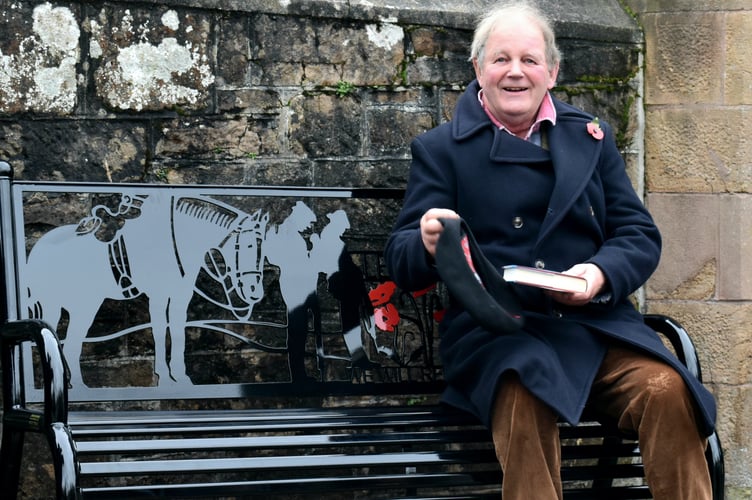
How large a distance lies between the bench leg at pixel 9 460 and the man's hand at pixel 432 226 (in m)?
1.18

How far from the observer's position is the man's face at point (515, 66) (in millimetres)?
3275

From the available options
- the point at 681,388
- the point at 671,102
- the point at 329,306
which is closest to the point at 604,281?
the point at 681,388

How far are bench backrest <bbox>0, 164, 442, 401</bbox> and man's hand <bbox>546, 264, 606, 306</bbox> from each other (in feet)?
2.32

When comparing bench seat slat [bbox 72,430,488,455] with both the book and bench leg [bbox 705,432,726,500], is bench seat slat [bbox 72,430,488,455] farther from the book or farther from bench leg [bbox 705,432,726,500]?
bench leg [bbox 705,432,726,500]

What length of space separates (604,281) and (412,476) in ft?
2.45

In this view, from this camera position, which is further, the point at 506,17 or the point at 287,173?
the point at 287,173

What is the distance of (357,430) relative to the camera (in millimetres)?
3236

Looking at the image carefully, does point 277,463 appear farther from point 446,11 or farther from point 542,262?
point 446,11

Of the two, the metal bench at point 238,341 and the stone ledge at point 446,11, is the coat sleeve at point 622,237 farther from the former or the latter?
the stone ledge at point 446,11

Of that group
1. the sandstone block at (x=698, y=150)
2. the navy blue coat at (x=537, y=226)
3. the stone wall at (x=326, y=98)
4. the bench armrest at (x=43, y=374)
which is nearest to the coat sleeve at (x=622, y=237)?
the navy blue coat at (x=537, y=226)

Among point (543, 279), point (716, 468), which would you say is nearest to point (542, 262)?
point (543, 279)

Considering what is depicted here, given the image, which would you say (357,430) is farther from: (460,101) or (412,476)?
(460,101)

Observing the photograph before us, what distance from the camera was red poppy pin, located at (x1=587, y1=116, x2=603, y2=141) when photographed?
3.38 metres

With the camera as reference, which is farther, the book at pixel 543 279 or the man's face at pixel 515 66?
the man's face at pixel 515 66
